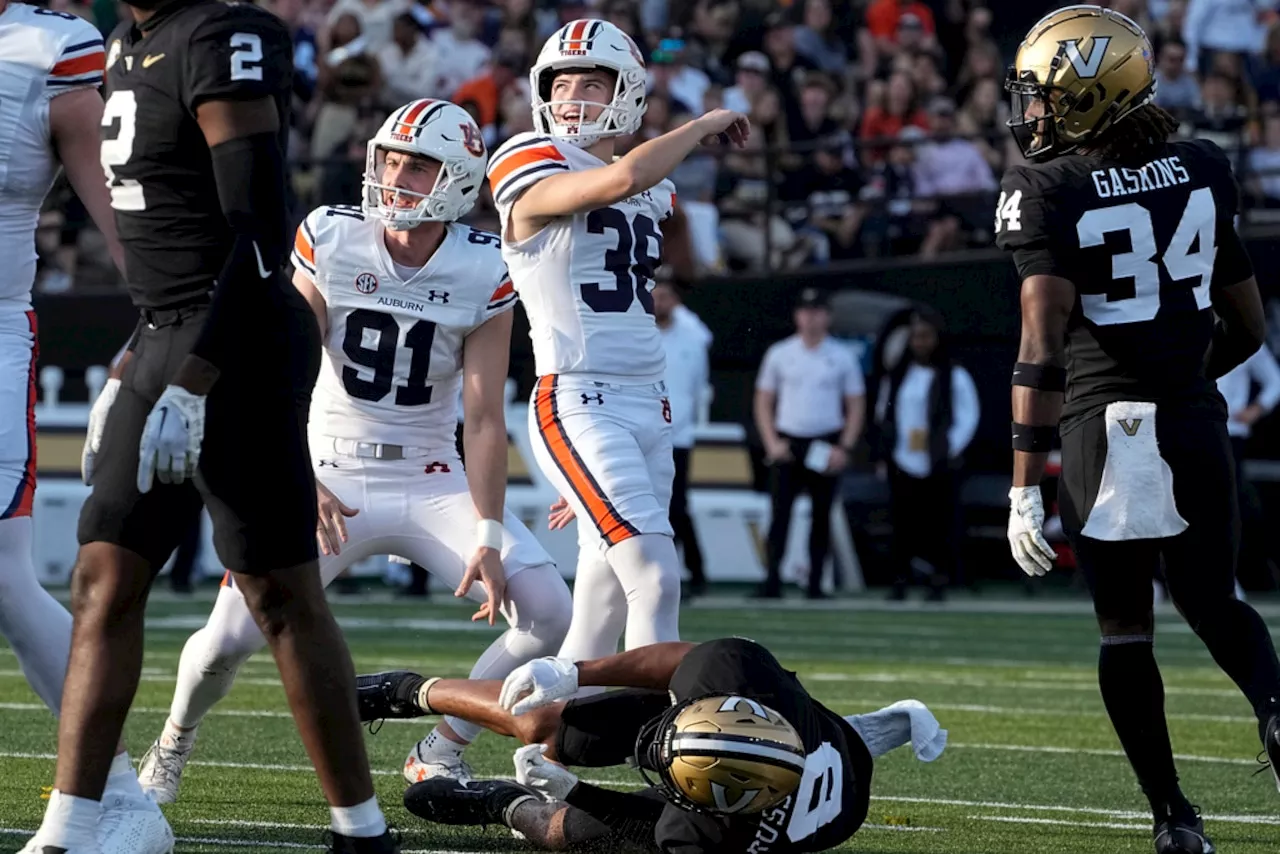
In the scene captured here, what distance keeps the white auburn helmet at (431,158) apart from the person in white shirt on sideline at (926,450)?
7.84m

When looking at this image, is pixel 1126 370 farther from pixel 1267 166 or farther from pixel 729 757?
pixel 1267 166

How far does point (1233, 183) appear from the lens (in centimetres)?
475

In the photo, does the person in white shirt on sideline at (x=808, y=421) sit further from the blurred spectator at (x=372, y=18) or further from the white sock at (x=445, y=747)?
the white sock at (x=445, y=747)

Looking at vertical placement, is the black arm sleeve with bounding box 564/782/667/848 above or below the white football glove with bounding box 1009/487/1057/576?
below

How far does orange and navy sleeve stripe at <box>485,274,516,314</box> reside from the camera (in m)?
5.20

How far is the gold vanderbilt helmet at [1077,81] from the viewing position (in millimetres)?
4590

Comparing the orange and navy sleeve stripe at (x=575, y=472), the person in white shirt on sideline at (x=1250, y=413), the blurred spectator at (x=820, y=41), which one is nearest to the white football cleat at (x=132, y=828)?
the orange and navy sleeve stripe at (x=575, y=472)

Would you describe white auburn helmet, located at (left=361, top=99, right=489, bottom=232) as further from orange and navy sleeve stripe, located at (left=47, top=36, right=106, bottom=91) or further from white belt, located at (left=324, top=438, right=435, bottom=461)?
orange and navy sleeve stripe, located at (left=47, top=36, right=106, bottom=91)

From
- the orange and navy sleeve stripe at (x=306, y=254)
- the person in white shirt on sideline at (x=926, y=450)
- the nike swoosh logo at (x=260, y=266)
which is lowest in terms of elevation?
the person in white shirt on sideline at (x=926, y=450)

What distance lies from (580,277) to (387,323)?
1.65 feet

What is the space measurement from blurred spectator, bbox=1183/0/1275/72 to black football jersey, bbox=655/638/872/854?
12.4 meters

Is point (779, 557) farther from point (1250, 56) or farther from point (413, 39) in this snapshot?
point (1250, 56)

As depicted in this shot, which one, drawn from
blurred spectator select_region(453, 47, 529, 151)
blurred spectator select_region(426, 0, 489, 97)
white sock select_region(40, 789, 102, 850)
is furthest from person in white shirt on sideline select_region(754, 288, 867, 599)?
white sock select_region(40, 789, 102, 850)

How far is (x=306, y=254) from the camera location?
521 cm
